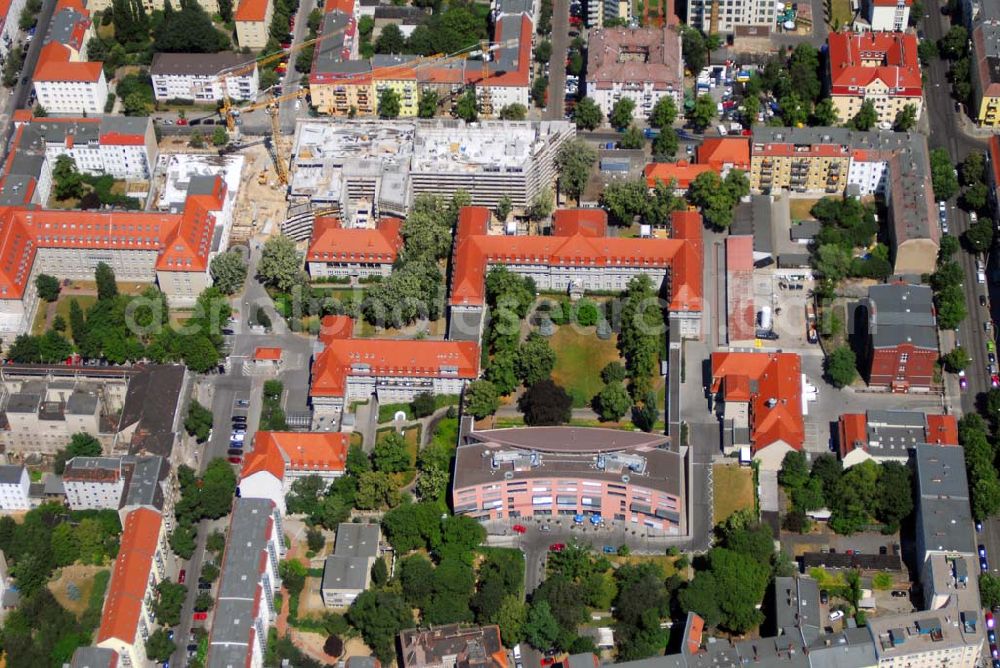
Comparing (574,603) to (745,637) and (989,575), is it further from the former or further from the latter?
(989,575)

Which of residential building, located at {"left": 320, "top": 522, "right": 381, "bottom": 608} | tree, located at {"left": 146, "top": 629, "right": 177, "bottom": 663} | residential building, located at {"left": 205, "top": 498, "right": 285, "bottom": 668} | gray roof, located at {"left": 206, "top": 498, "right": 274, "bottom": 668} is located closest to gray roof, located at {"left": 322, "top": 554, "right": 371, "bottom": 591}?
residential building, located at {"left": 320, "top": 522, "right": 381, "bottom": 608}

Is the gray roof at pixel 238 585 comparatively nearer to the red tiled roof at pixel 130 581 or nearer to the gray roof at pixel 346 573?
the gray roof at pixel 346 573

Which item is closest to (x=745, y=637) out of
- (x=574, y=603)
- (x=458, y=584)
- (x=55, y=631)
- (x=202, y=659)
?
(x=574, y=603)

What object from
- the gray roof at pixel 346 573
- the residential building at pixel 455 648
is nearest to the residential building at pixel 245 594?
the gray roof at pixel 346 573

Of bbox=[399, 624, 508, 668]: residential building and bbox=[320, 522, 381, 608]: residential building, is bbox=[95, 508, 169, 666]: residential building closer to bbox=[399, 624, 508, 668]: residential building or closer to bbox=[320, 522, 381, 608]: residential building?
bbox=[320, 522, 381, 608]: residential building

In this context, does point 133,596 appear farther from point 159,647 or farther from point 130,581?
point 159,647
